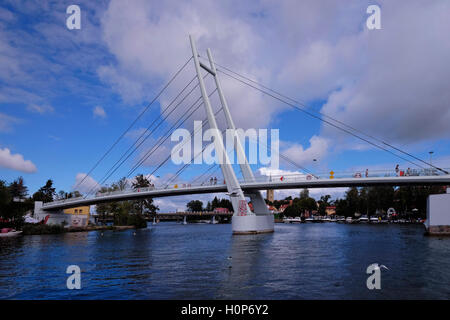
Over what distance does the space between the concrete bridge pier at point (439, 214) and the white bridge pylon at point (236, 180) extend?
22835 millimetres

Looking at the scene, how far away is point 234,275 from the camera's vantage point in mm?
18188

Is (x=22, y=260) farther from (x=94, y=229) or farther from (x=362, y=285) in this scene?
(x=94, y=229)

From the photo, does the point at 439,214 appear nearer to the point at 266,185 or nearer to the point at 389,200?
the point at 266,185

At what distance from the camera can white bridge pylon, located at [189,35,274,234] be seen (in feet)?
159

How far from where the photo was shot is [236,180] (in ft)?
161

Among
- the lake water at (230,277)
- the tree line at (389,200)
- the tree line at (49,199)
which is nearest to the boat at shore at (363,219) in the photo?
the tree line at (389,200)

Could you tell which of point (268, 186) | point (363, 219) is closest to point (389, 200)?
point (363, 219)

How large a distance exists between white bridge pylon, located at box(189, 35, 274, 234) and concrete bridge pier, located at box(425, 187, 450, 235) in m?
22.8

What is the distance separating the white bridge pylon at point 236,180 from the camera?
159ft

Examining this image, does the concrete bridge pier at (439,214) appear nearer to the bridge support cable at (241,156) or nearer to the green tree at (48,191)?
the bridge support cable at (241,156)

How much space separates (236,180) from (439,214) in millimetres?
25871

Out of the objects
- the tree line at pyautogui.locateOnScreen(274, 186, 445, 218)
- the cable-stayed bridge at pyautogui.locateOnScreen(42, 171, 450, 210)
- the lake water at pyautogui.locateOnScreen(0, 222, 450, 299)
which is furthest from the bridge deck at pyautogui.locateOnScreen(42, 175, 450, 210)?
the tree line at pyautogui.locateOnScreen(274, 186, 445, 218)
